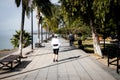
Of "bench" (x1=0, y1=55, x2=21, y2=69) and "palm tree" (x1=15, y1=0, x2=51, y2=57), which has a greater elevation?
"palm tree" (x1=15, y1=0, x2=51, y2=57)

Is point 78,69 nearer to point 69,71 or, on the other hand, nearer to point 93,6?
point 69,71

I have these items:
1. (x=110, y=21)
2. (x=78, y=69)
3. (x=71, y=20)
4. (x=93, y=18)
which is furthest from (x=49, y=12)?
(x=78, y=69)

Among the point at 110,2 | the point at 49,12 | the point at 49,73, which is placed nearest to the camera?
the point at 49,73

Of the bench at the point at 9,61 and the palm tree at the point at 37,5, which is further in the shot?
the palm tree at the point at 37,5

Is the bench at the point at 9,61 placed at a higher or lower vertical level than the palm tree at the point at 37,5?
lower

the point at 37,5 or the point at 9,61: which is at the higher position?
the point at 37,5

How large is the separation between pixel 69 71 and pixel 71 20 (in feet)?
39.1

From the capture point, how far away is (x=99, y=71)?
1427 cm

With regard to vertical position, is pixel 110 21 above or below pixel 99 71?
above

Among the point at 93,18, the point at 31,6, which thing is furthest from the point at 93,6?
the point at 31,6

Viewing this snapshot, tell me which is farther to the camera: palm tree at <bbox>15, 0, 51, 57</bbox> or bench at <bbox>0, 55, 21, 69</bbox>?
palm tree at <bbox>15, 0, 51, 57</bbox>

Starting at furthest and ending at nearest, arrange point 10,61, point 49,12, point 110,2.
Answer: point 49,12 → point 110,2 → point 10,61

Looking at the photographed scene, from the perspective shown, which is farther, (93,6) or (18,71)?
(93,6)

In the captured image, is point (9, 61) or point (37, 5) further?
point (37, 5)
